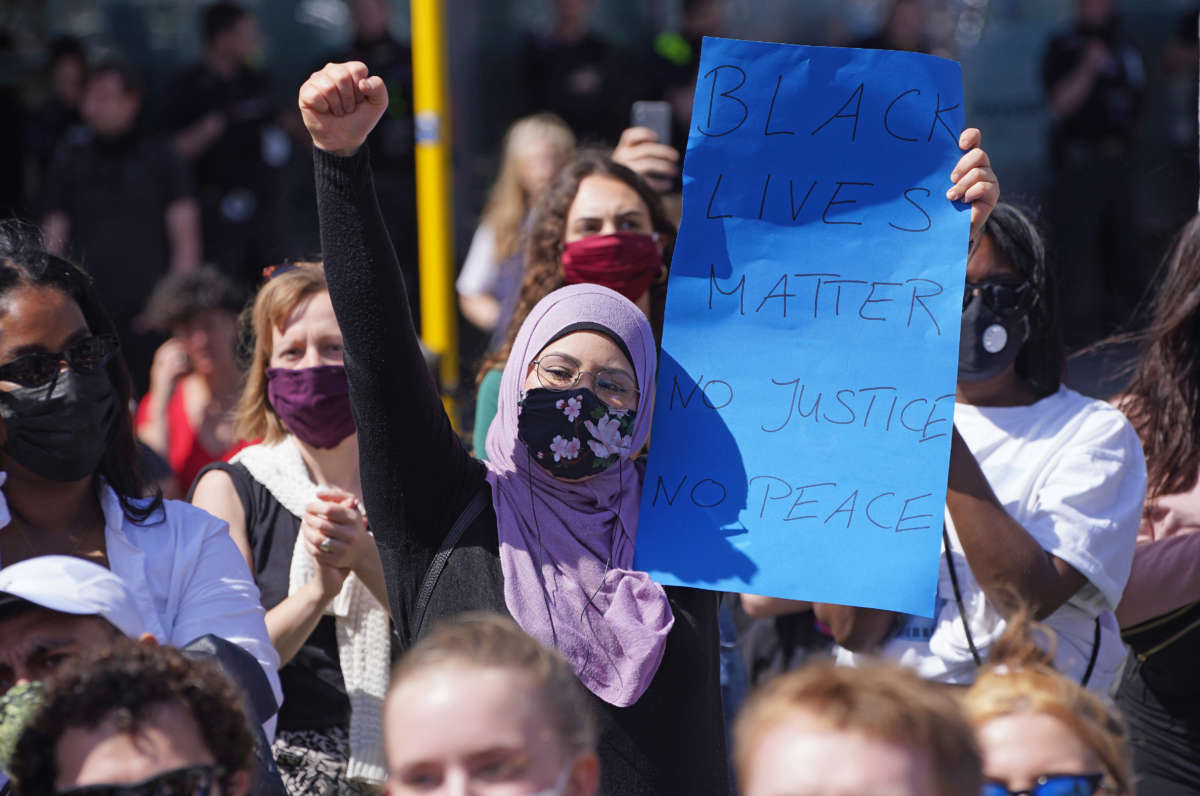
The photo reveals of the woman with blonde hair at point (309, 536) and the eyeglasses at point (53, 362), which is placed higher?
the eyeglasses at point (53, 362)

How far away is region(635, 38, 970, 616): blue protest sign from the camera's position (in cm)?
271

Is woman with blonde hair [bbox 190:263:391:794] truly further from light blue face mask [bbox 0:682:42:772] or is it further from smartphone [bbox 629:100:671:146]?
smartphone [bbox 629:100:671:146]

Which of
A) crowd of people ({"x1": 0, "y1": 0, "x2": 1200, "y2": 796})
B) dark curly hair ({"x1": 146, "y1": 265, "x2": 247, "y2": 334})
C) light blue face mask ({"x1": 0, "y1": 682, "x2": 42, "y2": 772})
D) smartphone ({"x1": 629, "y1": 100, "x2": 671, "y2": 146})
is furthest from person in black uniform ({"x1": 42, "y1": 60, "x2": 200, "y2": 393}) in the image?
light blue face mask ({"x1": 0, "y1": 682, "x2": 42, "y2": 772})

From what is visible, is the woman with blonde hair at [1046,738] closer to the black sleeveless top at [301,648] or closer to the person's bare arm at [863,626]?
the person's bare arm at [863,626]

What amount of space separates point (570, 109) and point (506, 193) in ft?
6.90

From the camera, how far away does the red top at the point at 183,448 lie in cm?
546

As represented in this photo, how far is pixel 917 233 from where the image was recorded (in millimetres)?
2807

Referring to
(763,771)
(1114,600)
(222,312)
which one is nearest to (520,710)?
(763,771)

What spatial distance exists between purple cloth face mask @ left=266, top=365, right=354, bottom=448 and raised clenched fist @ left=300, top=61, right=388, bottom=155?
0.97 meters

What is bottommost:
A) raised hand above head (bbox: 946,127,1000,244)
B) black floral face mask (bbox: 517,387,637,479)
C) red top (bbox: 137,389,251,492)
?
red top (bbox: 137,389,251,492)

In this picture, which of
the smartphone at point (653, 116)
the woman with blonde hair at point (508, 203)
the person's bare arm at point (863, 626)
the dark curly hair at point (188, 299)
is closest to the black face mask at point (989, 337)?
the person's bare arm at point (863, 626)

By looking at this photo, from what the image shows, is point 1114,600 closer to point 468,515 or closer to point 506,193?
point 468,515

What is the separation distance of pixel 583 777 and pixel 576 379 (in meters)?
0.77

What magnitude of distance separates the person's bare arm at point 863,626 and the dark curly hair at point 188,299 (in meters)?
3.49
